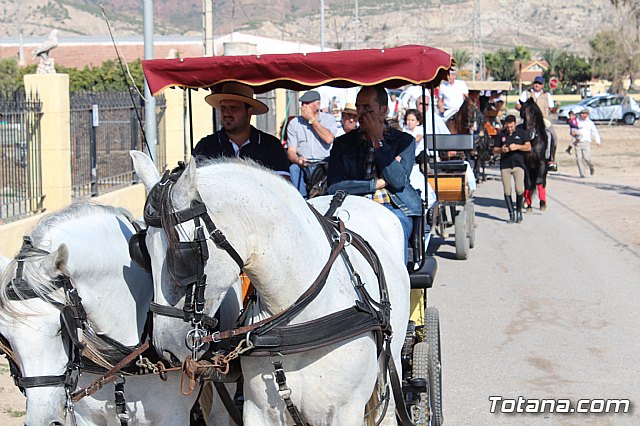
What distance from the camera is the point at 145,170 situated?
426cm

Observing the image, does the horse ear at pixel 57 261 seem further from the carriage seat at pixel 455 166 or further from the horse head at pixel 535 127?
the horse head at pixel 535 127

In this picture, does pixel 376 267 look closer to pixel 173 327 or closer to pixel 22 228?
pixel 173 327

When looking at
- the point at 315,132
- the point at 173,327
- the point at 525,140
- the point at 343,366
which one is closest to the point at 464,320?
the point at 315,132

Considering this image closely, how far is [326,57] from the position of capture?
5613 mm

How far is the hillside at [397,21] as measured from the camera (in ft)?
478

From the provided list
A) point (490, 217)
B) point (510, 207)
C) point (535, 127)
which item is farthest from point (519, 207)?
point (535, 127)

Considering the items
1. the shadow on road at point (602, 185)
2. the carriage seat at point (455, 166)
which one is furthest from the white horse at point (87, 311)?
the shadow on road at point (602, 185)

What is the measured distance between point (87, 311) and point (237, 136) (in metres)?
2.00

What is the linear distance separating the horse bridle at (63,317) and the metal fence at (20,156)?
7.90 m

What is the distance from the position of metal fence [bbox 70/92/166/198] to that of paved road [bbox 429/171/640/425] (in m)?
5.46

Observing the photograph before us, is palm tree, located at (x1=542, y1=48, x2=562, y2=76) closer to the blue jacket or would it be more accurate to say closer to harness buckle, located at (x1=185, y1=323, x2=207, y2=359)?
the blue jacket

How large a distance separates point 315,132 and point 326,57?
566 cm

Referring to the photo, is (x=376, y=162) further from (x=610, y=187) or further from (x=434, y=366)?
(x=610, y=187)

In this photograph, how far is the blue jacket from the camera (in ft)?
20.3
